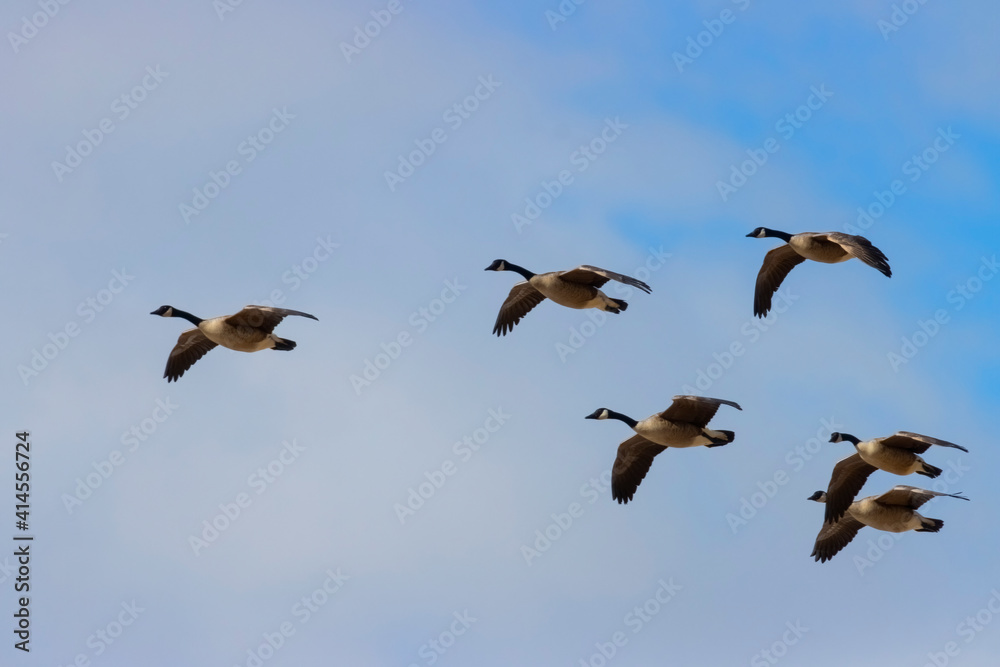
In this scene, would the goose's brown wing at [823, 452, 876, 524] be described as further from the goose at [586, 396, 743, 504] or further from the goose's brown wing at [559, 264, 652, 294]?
the goose's brown wing at [559, 264, 652, 294]

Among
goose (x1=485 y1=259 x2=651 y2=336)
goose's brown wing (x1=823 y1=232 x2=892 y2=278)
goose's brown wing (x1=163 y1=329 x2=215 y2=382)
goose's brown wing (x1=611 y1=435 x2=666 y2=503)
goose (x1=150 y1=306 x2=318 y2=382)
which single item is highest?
goose's brown wing (x1=823 y1=232 x2=892 y2=278)

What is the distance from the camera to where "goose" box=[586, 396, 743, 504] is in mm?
20797

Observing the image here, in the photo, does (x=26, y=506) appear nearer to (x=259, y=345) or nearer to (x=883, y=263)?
(x=259, y=345)

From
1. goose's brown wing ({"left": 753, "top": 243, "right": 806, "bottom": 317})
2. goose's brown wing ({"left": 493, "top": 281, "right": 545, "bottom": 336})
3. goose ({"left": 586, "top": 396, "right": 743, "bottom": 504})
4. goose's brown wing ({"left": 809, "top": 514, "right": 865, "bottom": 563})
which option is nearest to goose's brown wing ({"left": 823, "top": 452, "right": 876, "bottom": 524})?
goose's brown wing ({"left": 809, "top": 514, "right": 865, "bottom": 563})

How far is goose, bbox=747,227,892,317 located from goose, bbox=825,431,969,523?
2538mm

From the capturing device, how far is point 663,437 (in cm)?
2127

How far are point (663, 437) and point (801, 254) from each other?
13.9ft

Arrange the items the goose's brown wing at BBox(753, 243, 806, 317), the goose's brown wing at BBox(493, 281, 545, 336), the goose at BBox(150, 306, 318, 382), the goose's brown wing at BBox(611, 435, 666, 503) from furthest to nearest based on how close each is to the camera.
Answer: the goose's brown wing at BBox(493, 281, 545, 336) < the goose's brown wing at BBox(753, 243, 806, 317) < the goose's brown wing at BBox(611, 435, 666, 503) < the goose at BBox(150, 306, 318, 382)

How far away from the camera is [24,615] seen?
958 inches

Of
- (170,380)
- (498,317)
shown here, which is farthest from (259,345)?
(498,317)

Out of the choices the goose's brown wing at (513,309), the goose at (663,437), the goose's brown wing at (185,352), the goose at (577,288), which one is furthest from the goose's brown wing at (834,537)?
the goose's brown wing at (185,352)

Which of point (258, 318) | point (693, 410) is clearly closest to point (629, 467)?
point (693, 410)

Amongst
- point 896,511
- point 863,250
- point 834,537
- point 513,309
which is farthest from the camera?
point 513,309

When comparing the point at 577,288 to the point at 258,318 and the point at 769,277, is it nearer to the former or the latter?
the point at 769,277
